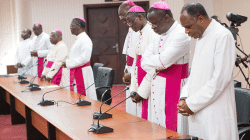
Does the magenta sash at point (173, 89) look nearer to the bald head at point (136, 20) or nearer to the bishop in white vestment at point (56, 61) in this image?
the bald head at point (136, 20)

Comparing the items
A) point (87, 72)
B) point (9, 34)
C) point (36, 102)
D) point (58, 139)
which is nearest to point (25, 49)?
point (9, 34)

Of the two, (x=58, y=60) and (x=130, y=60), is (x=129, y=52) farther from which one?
(x=58, y=60)

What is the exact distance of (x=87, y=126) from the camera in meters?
2.50

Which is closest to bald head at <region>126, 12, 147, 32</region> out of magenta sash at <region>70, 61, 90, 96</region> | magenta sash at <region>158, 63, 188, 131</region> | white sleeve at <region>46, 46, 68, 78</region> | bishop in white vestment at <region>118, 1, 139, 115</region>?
bishop in white vestment at <region>118, 1, 139, 115</region>

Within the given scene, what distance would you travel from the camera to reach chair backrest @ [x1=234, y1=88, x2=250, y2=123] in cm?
264

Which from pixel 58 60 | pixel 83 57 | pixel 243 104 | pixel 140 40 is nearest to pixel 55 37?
pixel 58 60

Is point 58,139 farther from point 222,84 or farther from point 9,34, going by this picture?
point 9,34

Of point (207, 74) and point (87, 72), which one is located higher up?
point (207, 74)

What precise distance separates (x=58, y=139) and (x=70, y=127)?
19.5 inches

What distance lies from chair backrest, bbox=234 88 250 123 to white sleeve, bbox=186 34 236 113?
67cm

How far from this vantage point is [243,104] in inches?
106

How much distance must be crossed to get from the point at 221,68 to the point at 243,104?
78cm

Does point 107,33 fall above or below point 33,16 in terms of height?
below

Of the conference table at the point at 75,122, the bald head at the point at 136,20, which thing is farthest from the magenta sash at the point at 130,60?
the conference table at the point at 75,122
